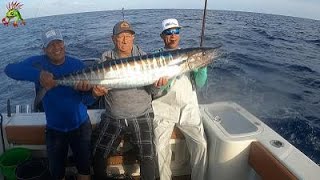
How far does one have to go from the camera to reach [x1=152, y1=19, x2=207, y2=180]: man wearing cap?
352 cm

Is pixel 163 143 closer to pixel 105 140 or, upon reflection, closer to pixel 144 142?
pixel 144 142

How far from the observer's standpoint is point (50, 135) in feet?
10.9

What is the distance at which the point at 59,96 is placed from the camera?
130 inches

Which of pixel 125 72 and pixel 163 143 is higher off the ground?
pixel 125 72

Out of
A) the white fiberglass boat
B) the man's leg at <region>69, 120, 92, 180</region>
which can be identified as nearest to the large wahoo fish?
the man's leg at <region>69, 120, 92, 180</region>

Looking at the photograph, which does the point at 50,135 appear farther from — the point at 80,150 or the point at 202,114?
the point at 202,114

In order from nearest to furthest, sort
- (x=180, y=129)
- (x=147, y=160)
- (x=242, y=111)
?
(x=147, y=160), (x=180, y=129), (x=242, y=111)

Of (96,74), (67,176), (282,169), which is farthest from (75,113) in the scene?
(282,169)

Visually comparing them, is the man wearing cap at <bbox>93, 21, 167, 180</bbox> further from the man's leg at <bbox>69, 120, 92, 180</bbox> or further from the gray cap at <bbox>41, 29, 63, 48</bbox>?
the gray cap at <bbox>41, 29, 63, 48</bbox>

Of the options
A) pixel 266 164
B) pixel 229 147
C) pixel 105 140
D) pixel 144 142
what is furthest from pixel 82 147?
pixel 266 164

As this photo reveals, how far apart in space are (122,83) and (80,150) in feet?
3.08

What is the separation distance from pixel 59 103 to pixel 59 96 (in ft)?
0.25

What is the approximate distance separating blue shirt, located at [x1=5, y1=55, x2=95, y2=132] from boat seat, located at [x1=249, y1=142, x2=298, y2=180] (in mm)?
1835

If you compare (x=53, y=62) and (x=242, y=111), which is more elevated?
(x=53, y=62)
